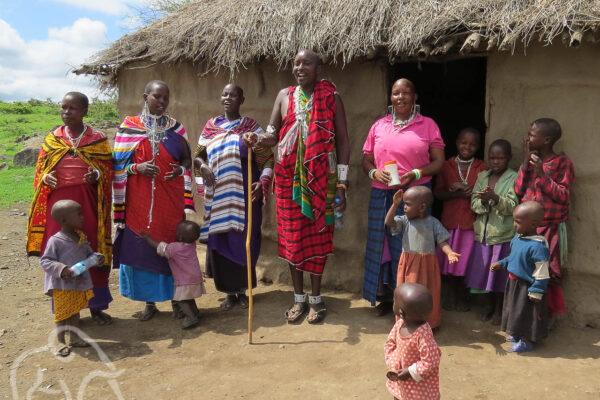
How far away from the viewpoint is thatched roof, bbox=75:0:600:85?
3631 mm

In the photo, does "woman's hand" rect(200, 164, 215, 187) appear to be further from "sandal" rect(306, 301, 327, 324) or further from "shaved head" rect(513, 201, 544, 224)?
"shaved head" rect(513, 201, 544, 224)

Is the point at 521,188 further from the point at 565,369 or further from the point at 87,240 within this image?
the point at 87,240

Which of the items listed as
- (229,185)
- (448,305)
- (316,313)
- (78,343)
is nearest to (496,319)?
(448,305)

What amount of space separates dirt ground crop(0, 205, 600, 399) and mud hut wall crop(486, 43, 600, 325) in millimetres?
403

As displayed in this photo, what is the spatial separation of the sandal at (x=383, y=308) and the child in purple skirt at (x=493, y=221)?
2.16 ft

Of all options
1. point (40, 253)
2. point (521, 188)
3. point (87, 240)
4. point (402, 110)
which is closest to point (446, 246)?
point (521, 188)

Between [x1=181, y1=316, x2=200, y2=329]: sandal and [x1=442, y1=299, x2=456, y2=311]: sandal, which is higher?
[x1=442, y1=299, x2=456, y2=311]: sandal

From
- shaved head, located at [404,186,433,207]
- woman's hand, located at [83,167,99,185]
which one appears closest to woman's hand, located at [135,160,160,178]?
woman's hand, located at [83,167,99,185]

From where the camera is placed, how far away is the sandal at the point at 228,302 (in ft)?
15.3

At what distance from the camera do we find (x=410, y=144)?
3859 millimetres

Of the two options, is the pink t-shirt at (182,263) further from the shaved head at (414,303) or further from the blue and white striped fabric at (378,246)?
the shaved head at (414,303)

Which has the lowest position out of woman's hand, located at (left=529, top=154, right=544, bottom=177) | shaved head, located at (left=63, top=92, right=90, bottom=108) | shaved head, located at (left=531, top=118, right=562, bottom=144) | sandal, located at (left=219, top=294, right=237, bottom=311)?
sandal, located at (left=219, top=294, right=237, bottom=311)

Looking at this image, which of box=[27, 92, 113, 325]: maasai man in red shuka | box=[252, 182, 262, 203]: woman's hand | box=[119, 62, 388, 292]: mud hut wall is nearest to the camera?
box=[27, 92, 113, 325]: maasai man in red shuka

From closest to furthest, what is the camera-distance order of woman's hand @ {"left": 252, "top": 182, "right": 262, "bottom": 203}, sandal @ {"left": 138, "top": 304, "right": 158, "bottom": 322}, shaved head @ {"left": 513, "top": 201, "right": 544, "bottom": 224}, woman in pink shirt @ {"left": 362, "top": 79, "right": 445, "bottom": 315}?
1. shaved head @ {"left": 513, "top": 201, "right": 544, "bottom": 224}
2. woman in pink shirt @ {"left": 362, "top": 79, "right": 445, "bottom": 315}
3. woman's hand @ {"left": 252, "top": 182, "right": 262, "bottom": 203}
4. sandal @ {"left": 138, "top": 304, "right": 158, "bottom": 322}
